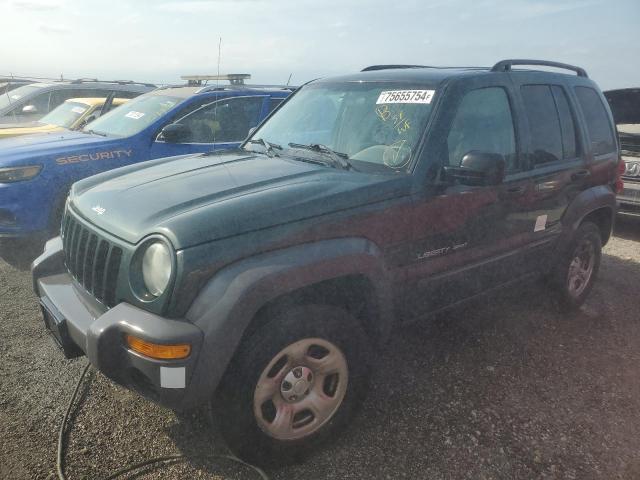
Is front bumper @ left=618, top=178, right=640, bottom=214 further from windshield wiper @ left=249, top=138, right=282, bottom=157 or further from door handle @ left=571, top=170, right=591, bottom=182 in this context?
windshield wiper @ left=249, top=138, right=282, bottom=157

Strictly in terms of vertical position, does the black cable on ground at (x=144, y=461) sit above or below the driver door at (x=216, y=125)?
below

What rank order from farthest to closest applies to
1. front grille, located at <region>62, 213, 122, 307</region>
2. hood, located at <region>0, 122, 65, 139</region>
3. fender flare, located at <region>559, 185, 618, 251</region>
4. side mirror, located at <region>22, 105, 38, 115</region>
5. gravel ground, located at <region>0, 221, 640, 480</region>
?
1. side mirror, located at <region>22, 105, 38, 115</region>
2. hood, located at <region>0, 122, 65, 139</region>
3. fender flare, located at <region>559, 185, 618, 251</region>
4. gravel ground, located at <region>0, 221, 640, 480</region>
5. front grille, located at <region>62, 213, 122, 307</region>

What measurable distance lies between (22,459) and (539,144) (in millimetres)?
3489

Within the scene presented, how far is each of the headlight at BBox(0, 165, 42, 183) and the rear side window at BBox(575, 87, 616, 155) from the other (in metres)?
4.74

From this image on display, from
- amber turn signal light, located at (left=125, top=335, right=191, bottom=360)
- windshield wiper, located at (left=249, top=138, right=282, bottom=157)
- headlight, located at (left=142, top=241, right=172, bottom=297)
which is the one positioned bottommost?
amber turn signal light, located at (left=125, top=335, right=191, bottom=360)

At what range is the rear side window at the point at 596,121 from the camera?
12.7 ft

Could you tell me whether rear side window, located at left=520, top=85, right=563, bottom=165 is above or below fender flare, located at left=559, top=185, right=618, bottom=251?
above

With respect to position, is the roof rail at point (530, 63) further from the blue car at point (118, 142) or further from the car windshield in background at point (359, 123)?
the blue car at point (118, 142)

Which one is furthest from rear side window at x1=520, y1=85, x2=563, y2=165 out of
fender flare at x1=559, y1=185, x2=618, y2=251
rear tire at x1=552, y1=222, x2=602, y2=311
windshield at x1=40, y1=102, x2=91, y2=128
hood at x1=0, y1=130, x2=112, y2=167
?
windshield at x1=40, y1=102, x2=91, y2=128

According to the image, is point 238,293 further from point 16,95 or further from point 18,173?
point 16,95

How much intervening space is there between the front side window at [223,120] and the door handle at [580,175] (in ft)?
11.8

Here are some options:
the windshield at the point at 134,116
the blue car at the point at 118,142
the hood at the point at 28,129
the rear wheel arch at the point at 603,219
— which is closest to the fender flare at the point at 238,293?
the rear wheel arch at the point at 603,219

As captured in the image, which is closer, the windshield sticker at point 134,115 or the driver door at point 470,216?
the driver door at point 470,216

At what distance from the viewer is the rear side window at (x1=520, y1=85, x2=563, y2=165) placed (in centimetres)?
335
